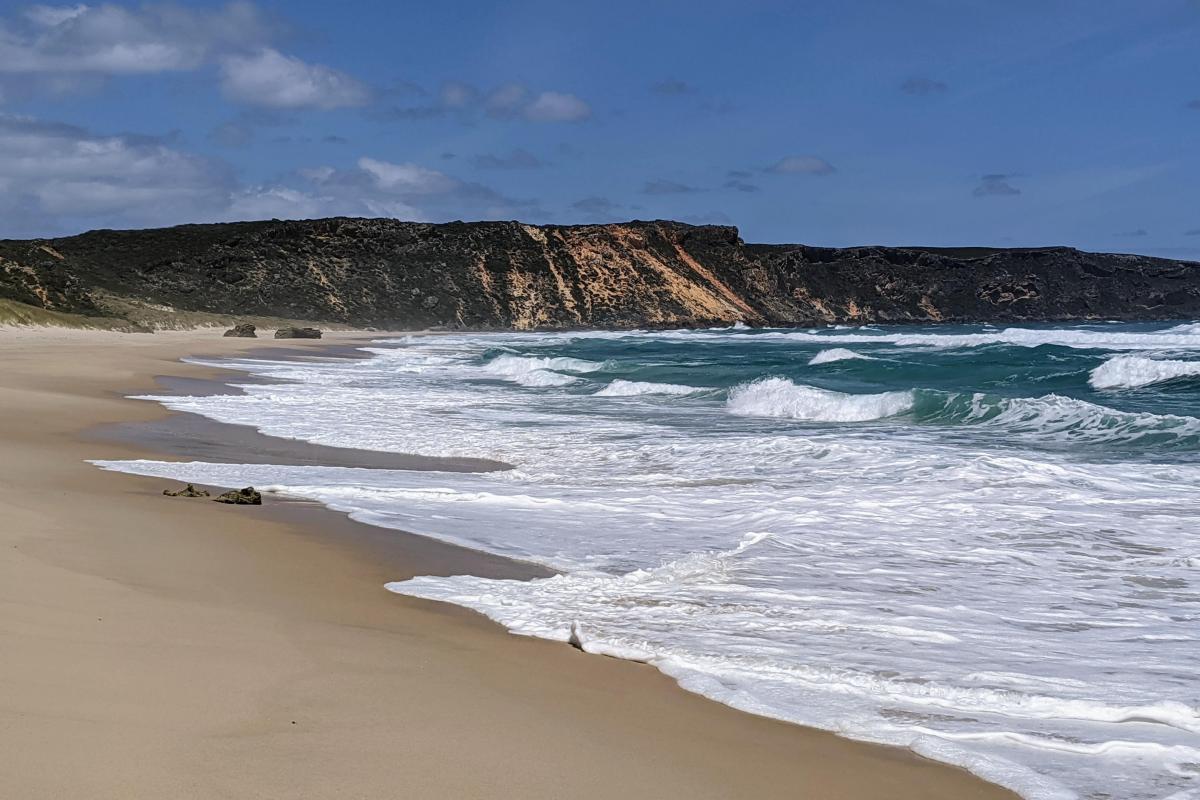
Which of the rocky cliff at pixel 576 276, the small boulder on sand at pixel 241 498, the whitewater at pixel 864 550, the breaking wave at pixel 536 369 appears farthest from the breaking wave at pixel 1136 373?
the rocky cliff at pixel 576 276

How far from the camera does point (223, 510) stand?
8062 mm

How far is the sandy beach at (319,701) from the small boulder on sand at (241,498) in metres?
1.61

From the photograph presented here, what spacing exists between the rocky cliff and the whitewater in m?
51.6

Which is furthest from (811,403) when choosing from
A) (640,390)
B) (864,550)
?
(864,550)

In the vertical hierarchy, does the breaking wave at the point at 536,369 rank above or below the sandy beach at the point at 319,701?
above

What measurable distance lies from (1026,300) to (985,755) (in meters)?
121

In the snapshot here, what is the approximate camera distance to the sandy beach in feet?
10.1

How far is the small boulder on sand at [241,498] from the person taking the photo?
8422 millimetres

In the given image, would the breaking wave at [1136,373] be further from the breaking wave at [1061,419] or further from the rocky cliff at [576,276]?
the rocky cliff at [576,276]

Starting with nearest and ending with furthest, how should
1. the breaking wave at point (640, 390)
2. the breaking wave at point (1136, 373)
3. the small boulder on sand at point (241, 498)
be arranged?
the small boulder on sand at point (241, 498) → the breaking wave at point (640, 390) → the breaking wave at point (1136, 373)

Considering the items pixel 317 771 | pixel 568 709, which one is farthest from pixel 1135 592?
pixel 317 771

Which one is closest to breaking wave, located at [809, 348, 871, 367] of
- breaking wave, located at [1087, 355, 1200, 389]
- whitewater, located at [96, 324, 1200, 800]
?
breaking wave, located at [1087, 355, 1200, 389]

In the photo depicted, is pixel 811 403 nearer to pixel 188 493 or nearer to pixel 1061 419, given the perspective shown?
pixel 1061 419

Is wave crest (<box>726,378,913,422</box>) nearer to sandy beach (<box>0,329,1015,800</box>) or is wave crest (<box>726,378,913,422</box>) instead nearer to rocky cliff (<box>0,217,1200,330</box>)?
sandy beach (<box>0,329,1015,800</box>)
